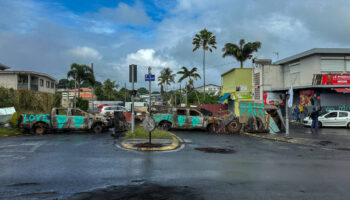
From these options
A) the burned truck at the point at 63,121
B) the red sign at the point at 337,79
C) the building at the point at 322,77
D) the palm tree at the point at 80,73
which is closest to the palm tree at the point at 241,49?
the building at the point at 322,77

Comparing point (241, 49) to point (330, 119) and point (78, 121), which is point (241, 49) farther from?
point (78, 121)

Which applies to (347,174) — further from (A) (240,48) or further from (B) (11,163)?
(A) (240,48)

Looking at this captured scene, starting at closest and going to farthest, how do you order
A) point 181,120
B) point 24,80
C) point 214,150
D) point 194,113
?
point 214,150 → point 181,120 → point 194,113 → point 24,80

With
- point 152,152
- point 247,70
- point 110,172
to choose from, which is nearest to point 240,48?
point 247,70

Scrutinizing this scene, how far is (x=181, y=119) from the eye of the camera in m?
17.5

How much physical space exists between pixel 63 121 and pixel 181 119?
7.25 metres

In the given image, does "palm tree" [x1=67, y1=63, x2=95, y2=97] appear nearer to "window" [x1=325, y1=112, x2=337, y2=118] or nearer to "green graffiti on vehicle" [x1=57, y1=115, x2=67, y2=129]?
"green graffiti on vehicle" [x1=57, y1=115, x2=67, y2=129]

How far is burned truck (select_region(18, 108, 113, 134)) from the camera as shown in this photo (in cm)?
1473

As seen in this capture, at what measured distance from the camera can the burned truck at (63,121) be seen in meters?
14.7

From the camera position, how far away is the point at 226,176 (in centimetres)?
659

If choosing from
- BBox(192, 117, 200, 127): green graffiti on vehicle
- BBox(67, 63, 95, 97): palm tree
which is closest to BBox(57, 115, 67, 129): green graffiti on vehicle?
BBox(192, 117, 200, 127): green graffiti on vehicle

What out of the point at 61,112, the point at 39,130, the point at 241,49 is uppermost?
the point at 241,49

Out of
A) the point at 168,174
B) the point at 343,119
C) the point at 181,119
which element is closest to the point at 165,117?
the point at 181,119

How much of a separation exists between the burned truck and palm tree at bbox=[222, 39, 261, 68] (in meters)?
27.6
